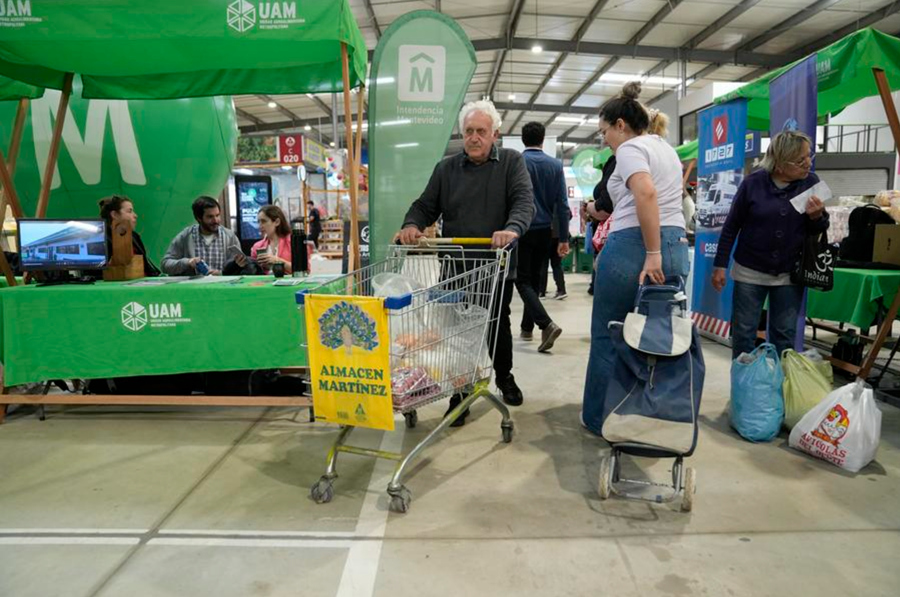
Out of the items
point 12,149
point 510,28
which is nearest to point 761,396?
point 12,149

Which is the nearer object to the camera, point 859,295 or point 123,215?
point 859,295

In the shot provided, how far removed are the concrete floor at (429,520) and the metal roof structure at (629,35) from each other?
9994mm

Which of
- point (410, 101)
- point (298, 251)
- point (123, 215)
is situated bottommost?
point (298, 251)

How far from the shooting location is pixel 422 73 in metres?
4.60

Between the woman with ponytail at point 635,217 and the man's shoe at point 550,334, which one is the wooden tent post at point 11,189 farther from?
the man's shoe at point 550,334

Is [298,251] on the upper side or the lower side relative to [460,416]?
upper

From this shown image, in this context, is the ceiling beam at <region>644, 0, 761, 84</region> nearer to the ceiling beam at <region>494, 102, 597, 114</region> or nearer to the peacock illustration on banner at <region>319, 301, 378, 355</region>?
the ceiling beam at <region>494, 102, 597, 114</region>

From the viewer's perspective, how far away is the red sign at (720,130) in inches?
200

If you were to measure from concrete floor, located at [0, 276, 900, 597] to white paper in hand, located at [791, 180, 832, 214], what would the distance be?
4.18ft

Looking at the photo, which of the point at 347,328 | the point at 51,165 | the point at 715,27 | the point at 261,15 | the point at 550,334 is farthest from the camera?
the point at 715,27

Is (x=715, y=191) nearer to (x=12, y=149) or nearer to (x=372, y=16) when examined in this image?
(x=12, y=149)

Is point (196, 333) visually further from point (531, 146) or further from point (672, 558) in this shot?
point (531, 146)

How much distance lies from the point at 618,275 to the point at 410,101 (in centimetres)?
270

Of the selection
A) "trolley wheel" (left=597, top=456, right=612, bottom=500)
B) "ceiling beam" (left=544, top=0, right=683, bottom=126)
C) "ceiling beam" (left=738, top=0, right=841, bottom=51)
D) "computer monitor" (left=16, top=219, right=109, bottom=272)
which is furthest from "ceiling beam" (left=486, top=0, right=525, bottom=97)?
"trolley wheel" (left=597, top=456, right=612, bottom=500)
